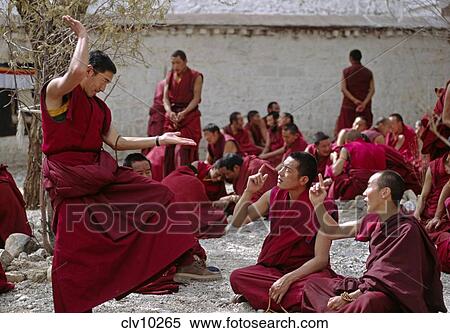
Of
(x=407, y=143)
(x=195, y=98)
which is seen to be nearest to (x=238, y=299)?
(x=195, y=98)

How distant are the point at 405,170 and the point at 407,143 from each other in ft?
5.52

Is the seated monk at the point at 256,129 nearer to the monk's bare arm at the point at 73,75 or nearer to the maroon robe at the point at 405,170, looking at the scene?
the maroon robe at the point at 405,170

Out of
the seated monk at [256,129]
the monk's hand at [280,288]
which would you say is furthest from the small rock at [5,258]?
the seated monk at [256,129]

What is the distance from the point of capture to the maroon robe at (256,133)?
36.8 feet

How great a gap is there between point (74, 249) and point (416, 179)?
15.1ft

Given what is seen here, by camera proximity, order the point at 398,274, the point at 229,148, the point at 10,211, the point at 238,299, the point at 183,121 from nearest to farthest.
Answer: the point at 398,274
the point at 238,299
the point at 10,211
the point at 183,121
the point at 229,148

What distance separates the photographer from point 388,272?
3818 mm

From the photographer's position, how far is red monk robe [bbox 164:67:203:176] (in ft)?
27.3

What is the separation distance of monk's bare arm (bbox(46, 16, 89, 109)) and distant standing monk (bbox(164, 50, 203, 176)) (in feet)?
14.1

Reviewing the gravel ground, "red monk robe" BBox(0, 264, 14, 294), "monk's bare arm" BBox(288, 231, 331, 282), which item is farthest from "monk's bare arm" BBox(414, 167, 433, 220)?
"red monk robe" BBox(0, 264, 14, 294)

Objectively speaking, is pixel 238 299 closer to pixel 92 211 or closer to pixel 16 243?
pixel 92 211

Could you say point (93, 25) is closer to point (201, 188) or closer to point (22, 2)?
point (22, 2)

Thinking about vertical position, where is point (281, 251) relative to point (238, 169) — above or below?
below

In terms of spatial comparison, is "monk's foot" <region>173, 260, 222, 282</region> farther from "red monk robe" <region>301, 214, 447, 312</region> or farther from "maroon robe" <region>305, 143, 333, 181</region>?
"maroon robe" <region>305, 143, 333, 181</region>
